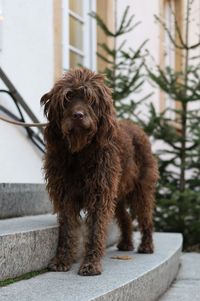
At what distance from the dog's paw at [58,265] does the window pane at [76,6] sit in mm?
5093

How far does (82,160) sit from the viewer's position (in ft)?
17.6

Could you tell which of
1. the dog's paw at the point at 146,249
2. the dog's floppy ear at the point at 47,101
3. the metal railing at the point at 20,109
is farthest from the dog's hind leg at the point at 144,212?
the dog's floppy ear at the point at 47,101

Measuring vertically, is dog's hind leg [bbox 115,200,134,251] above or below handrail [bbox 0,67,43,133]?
below

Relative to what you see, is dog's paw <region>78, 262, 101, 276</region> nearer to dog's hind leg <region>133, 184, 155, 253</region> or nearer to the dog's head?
the dog's head

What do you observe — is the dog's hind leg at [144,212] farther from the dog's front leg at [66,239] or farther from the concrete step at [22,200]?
the dog's front leg at [66,239]

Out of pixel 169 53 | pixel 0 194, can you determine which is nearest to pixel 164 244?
pixel 0 194

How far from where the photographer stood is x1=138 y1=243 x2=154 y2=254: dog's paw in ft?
22.1

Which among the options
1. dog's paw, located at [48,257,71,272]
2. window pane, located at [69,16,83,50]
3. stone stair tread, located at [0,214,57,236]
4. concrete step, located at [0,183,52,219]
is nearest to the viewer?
stone stair tread, located at [0,214,57,236]

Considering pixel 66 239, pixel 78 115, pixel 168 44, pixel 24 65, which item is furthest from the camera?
pixel 168 44

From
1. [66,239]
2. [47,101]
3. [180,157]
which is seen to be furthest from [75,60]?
[66,239]

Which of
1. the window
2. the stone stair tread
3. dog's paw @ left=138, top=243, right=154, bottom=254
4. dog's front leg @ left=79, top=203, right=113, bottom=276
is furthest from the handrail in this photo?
the window

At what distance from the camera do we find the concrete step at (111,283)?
14.1ft

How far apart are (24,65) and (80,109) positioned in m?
2.72

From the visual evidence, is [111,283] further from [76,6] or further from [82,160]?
[76,6]
